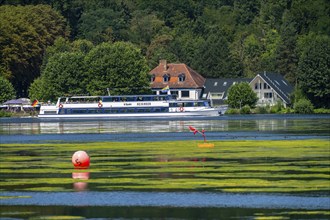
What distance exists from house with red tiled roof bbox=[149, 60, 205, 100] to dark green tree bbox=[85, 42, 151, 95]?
Result: 2329 centimetres

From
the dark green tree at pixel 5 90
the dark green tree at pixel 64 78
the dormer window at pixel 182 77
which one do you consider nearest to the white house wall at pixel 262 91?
the dormer window at pixel 182 77

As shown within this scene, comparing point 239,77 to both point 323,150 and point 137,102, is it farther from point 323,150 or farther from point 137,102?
point 323,150

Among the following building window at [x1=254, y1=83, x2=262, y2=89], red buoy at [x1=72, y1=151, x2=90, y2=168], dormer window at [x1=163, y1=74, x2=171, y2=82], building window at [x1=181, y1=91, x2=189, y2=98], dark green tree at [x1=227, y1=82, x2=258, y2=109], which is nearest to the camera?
red buoy at [x1=72, y1=151, x2=90, y2=168]

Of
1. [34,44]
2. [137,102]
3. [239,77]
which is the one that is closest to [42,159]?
[137,102]

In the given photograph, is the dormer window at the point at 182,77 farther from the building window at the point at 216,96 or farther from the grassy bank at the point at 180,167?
the grassy bank at the point at 180,167

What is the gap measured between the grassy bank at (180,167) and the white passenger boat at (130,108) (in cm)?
8201

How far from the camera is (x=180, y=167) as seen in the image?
5331 cm

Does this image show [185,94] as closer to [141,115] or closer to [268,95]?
[268,95]

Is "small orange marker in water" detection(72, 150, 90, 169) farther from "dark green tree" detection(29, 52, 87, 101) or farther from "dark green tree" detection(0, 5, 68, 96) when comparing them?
"dark green tree" detection(0, 5, 68, 96)

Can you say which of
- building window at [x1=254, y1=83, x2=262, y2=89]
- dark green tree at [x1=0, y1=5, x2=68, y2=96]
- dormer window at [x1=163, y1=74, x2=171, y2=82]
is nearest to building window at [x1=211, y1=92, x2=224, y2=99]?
building window at [x1=254, y1=83, x2=262, y2=89]

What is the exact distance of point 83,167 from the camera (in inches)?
2117

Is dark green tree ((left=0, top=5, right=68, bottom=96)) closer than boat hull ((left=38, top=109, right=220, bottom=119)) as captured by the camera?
No

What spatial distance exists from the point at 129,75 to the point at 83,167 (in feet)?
361

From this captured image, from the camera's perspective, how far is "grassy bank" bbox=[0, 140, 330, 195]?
1786 inches
